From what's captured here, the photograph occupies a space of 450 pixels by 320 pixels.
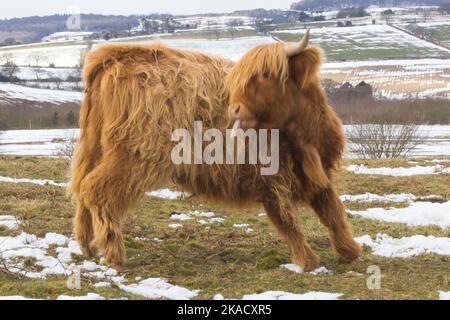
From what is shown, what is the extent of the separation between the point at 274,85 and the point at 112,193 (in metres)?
1.75

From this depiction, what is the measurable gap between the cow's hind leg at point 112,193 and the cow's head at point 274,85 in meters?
1.05

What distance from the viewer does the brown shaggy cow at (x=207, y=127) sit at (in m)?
5.32

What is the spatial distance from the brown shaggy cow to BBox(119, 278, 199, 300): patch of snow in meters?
0.60

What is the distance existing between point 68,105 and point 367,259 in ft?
113

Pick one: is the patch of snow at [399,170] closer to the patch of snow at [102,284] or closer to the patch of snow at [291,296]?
the patch of snow at [291,296]

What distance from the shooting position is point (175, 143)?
550 cm

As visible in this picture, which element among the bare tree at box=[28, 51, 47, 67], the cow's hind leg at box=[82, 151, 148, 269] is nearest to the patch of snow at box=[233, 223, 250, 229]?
the cow's hind leg at box=[82, 151, 148, 269]

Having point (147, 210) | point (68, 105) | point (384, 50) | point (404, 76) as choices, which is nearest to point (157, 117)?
point (147, 210)

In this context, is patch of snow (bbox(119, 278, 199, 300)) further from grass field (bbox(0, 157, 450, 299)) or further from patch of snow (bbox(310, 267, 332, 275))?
patch of snow (bbox(310, 267, 332, 275))

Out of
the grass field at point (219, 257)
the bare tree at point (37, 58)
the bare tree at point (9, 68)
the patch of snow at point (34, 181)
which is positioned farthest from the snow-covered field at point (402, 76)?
the grass field at point (219, 257)

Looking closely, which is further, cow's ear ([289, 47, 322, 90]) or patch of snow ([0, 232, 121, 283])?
cow's ear ([289, 47, 322, 90])

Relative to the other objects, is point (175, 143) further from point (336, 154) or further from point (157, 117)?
point (336, 154)

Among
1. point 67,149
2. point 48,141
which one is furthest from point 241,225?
point 48,141

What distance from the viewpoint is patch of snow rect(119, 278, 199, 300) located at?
15.0 feet
